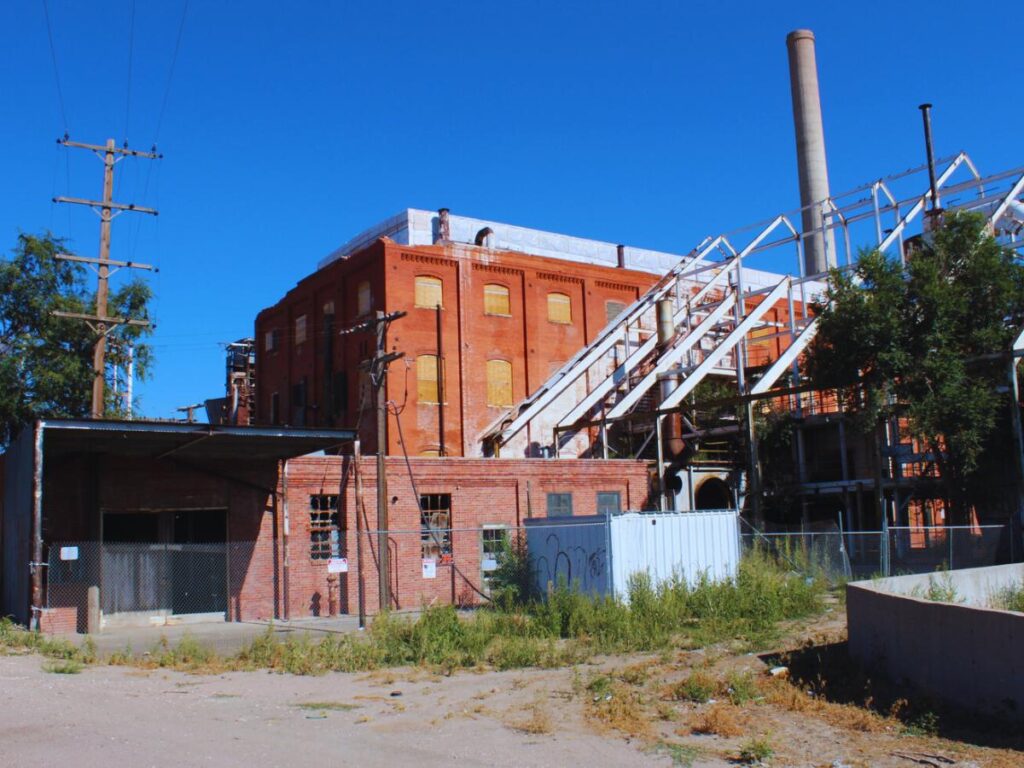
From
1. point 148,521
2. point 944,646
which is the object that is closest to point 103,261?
point 148,521

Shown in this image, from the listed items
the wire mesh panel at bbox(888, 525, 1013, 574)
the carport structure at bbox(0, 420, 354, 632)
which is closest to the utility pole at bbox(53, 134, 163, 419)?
the carport structure at bbox(0, 420, 354, 632)

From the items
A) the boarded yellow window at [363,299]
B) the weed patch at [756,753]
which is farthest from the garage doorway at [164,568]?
the weed patch at [756,753]

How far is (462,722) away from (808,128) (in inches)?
1805

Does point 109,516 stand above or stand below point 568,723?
above

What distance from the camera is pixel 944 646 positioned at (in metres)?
11.2

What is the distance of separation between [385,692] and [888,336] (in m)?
18.1

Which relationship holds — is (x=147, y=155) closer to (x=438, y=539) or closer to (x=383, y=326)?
(x=383, y=326)

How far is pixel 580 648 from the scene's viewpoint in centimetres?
1617

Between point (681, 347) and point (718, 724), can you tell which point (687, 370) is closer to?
point (681, 347)

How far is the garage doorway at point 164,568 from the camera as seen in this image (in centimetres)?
2264

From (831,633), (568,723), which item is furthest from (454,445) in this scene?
(568,723)

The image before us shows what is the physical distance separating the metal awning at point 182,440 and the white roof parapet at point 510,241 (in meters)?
19.8

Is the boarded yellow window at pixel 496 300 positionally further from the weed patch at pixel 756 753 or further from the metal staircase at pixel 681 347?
the weed patch at pixel 756 753

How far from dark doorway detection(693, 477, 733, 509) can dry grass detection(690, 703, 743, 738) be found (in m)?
26.3
